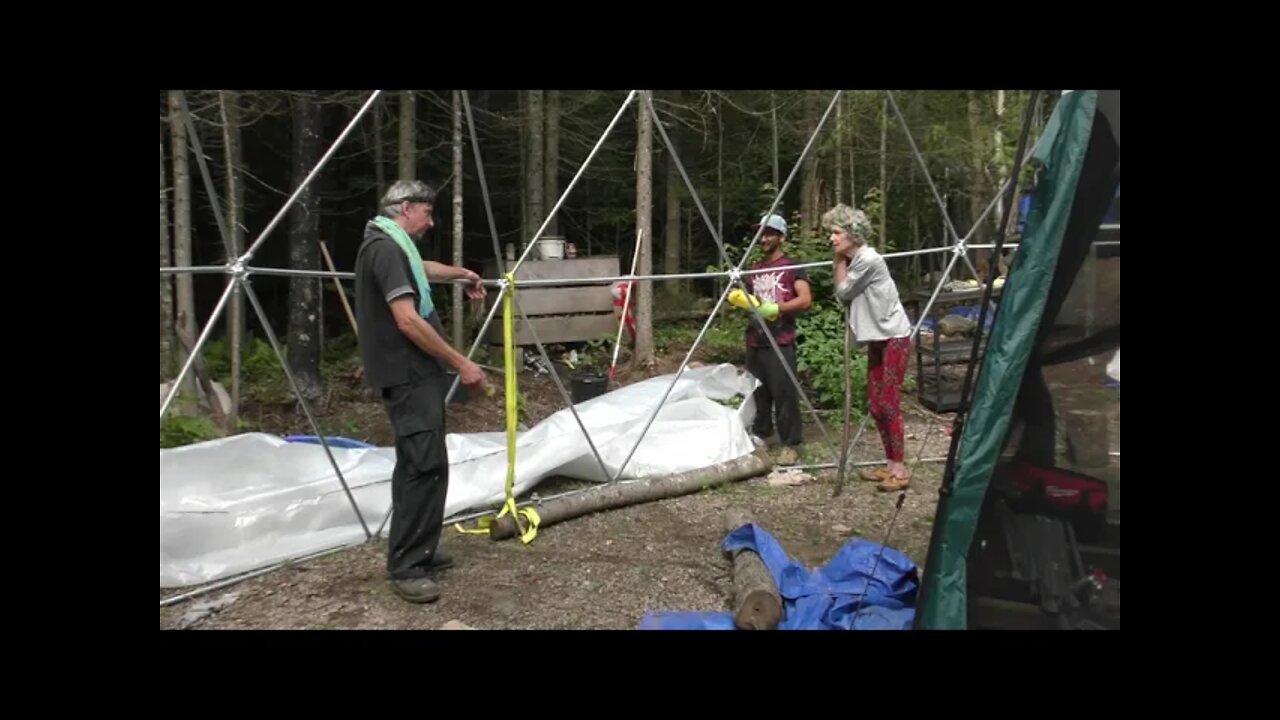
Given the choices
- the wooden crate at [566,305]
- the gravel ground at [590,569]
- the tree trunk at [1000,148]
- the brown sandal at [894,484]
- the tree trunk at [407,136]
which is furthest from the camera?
the tree trunk at [1000,148]

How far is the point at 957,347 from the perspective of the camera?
7.65m

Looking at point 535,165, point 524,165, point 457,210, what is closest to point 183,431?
point 457,210

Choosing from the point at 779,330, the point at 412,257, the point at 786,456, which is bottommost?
the point at 786,456

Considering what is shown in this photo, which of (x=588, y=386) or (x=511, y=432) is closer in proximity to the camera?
(x=511, y=432)

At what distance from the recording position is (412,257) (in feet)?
11.8

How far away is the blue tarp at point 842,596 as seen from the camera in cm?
315

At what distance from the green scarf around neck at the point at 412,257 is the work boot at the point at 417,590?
3.88 feet

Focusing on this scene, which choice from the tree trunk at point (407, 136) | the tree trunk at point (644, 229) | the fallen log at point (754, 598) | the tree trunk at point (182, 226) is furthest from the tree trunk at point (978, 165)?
the tree trunk at point (182, 226)

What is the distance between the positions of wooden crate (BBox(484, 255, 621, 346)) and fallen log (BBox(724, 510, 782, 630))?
17.4 ft

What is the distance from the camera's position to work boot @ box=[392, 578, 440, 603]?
3574 millimetres

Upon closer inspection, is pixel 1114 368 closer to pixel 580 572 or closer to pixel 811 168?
pixel 580 572

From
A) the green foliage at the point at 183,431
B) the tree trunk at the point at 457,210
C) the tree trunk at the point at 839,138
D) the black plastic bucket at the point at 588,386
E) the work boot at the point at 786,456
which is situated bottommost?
the work boot at the point at 786,456

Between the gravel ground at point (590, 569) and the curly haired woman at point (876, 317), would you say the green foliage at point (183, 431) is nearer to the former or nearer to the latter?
the gravel ground at point (590, 569)

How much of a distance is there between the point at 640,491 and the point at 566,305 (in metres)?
4.16
